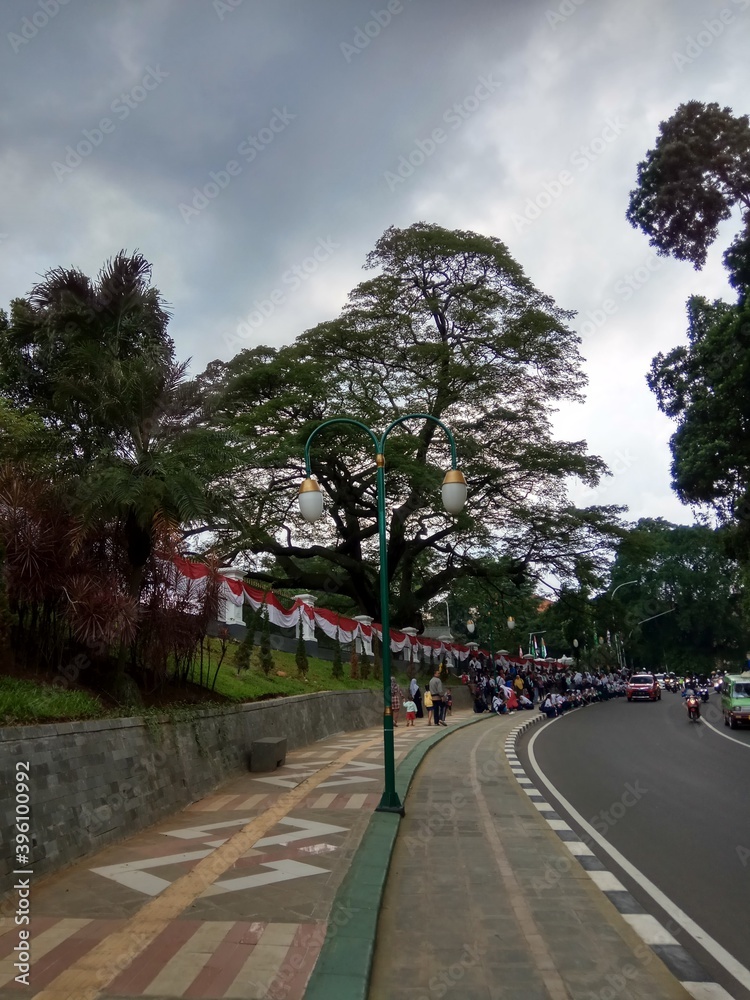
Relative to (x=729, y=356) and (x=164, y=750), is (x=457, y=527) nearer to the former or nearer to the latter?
(x=729, y=356)

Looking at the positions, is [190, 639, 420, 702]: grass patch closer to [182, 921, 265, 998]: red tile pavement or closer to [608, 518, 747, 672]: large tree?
[182, 921, 265, 998]: red tile pavement

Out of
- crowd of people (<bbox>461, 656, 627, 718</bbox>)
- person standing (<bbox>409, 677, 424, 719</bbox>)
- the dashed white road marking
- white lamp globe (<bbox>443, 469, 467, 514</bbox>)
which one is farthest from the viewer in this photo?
crowd of people (<bbox>461, 656, 627, 718</bbox>)

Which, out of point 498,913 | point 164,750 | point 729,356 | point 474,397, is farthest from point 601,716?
point 498,913

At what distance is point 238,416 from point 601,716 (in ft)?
64.0

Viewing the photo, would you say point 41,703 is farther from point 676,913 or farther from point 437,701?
point 437,701

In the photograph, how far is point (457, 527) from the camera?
103 ft

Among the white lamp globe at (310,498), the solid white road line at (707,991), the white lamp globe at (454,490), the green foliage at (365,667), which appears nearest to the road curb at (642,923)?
the solid white road line at (707,991)

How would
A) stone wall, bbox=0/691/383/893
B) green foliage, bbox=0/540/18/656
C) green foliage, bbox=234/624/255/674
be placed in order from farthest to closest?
1. green foliage, bbox=234/624/255/674
2. green foliage, bbox=0/540/18/656
3. stone wall, bbox=0/691/383/893

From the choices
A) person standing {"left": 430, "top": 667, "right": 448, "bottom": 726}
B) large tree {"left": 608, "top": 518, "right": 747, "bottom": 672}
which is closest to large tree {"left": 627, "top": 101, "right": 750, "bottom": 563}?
person standing {"left": 430, "top": 667, "right": 448, "bottom": 726}

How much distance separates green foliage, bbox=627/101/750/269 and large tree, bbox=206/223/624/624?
1180cm

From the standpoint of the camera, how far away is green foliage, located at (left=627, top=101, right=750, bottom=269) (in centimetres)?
1969

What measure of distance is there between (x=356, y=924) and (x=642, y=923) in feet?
6.76

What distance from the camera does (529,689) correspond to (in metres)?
42.9

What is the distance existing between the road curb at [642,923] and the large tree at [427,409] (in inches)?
862
